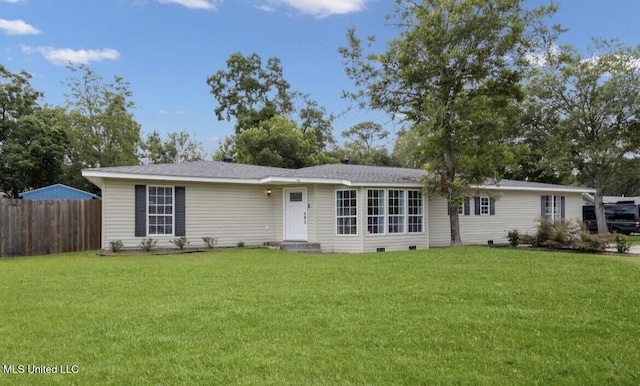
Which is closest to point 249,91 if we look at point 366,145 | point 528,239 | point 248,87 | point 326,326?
point 248,87

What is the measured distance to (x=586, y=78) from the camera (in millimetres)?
24016

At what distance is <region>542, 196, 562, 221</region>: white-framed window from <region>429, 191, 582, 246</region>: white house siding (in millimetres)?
262

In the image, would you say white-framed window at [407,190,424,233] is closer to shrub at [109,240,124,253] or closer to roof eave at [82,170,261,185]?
roof eave at [82,170,261,185]

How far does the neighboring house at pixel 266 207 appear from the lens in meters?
14.2

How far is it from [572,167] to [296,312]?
23387 millimetres

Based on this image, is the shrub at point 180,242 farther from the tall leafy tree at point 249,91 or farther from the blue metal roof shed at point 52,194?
the tall leafy tree at point 249,91

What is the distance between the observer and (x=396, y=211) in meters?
16.3

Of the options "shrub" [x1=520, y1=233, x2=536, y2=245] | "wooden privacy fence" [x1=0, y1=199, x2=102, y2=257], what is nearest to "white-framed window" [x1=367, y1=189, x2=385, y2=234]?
"shrub" [x1=520, y1=233, x2=536, y2=245]

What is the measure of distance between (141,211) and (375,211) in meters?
7.47

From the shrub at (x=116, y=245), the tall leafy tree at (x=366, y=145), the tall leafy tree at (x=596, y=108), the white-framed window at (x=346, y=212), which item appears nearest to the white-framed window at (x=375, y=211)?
the white-framed window at (x=346, y=212)

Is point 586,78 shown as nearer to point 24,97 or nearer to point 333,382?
point 333,382

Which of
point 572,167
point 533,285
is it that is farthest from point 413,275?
point 572,167

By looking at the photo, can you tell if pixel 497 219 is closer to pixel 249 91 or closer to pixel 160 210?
pixel 160 210

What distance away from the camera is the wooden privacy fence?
13953 millimetres
